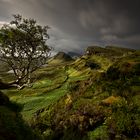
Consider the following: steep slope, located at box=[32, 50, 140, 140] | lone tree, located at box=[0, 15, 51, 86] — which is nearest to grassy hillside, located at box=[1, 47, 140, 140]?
steep slope, located at box=[32, 50, 140, 140]

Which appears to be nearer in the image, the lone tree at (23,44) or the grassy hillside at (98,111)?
the grassy hillside at (98,111)

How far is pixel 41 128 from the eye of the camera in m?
23.6

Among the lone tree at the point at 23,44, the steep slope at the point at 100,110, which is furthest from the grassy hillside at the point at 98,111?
the lone tree at the point at 23,44

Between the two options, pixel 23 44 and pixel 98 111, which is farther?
pixel 23 44

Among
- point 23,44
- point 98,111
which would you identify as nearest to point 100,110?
point 98,111

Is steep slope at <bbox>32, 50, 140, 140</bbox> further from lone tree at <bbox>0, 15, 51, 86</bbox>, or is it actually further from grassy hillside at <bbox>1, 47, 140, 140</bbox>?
lone tree at <bbox>0, 15, 51, 86</bbox>

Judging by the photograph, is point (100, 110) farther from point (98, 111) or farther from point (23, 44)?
point (23, 44)

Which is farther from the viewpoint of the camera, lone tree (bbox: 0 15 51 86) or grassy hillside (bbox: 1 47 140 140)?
lone tree (bbox: 0 15 51 86)

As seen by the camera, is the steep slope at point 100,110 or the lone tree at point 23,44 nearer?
the steep slope at point 100,110

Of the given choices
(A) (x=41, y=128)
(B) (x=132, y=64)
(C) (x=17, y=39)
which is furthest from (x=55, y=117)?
(C) (x=17, y=39)

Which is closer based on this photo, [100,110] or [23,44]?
[100,110]

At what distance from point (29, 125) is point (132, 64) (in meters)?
11.0

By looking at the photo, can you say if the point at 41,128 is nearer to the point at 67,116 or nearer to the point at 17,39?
the point at 67,116

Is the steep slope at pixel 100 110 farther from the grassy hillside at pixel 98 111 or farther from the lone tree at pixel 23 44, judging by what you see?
the lone tree at pixel 23 44
